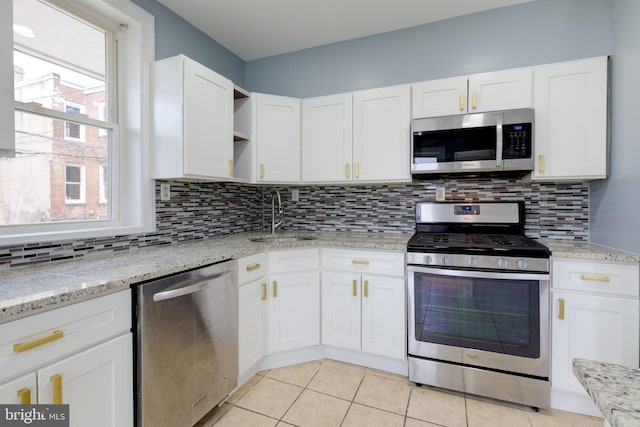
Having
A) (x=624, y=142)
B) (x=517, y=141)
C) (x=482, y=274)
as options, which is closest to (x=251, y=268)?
(x=482, y=274)

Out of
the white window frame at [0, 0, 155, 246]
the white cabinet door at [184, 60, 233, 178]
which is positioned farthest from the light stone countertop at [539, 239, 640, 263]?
the white window frame at [0, 0, 155, 246]

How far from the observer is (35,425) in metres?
0.98

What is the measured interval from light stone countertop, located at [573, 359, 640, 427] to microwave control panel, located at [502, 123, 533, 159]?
1.72 meters

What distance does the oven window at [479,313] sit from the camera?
1.81 metres

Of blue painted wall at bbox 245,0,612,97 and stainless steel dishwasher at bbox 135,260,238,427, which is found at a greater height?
blue painted wall at bbox 245,0,612,97

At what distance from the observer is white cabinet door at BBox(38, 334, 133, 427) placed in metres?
1.03

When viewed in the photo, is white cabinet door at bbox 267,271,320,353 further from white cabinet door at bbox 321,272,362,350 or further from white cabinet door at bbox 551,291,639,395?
white cabinet door at bbox 551,291,639,395

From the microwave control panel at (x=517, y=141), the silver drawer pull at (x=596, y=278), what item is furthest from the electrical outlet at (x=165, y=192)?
the silver drawer pull at (x=596, y=278)

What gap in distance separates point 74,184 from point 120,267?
2.41 ft

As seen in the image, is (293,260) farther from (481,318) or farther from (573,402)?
(573,402)

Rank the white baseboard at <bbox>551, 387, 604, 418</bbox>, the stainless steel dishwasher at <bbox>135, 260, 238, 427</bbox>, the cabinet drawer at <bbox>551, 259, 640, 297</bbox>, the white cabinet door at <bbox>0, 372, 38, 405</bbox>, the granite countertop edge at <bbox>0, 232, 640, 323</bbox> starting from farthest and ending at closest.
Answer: the white baseboard at <bbox>551, 387, 604, 418</bbox>
the cabinet drawer at <bbox>551, 259, 640, 297</bbox>
the stainless steel dishwasher at <bbox>135, 260, 238, 427</bbox>
the granite countertop edge at <bbox>0, 232, 640, 323</bbox>
the white cabinet door at <bbox>0, 372, 38, 405</bbox>

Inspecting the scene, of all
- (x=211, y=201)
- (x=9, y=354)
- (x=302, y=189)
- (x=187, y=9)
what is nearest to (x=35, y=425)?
(x=9, y=354)

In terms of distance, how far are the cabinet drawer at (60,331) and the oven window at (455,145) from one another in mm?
1966

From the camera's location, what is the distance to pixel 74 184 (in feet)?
5.91
